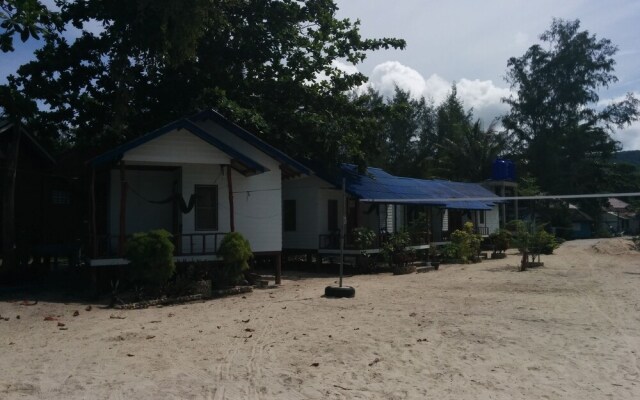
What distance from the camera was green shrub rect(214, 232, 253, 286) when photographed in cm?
1499

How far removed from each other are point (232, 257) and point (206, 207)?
243 centimetres

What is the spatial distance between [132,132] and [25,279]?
19.7 feet

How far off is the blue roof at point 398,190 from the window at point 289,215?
101 inches

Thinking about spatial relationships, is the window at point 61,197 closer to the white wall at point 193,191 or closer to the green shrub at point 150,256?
the white wall at point 193,191

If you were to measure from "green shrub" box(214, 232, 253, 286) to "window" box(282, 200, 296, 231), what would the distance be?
7.57 metres

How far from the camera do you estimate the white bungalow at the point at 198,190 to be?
15.0 meters

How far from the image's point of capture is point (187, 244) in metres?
16.1

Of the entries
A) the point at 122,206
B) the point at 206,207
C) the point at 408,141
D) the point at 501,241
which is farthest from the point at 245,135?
the point at 408,141

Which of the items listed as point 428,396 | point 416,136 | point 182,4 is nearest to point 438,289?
point 428,396

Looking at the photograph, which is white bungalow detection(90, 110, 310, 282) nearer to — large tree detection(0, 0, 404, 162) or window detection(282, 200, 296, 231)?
large tree detection(0, 0, 404, 162)

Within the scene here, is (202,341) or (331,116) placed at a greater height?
(331,116)

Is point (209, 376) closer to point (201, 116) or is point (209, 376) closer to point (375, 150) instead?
point (201, 116)

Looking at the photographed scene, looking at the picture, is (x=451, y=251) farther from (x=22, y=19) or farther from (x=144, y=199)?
(x=22, y=19)

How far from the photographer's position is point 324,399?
622 cm
